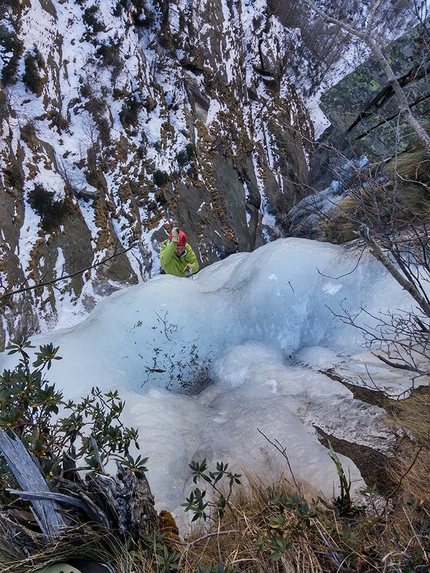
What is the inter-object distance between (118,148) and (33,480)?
23.7 ft

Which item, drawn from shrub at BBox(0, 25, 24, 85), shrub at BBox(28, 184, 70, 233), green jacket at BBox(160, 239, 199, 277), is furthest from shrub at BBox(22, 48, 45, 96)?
green jacket at BBox(160, 239, 199, 277)

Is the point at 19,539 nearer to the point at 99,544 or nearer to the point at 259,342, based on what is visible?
the point at 99,544

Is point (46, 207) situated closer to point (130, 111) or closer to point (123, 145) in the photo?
point (123, 145)

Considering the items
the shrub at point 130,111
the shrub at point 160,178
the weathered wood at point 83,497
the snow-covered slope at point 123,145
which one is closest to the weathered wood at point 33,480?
the weathered wood at point 83,497

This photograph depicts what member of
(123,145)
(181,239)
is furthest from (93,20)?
(181,239)

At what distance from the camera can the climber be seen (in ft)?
16.6

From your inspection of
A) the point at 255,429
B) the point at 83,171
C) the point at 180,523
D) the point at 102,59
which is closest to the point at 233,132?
the point at 102,59

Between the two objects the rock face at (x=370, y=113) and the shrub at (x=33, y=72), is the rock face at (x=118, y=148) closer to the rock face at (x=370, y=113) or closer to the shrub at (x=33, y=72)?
the shrub at (x=33, y=72)

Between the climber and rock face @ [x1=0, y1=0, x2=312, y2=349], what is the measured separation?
3.51 feet

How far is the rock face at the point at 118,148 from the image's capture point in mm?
6207

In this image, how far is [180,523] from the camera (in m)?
1.92

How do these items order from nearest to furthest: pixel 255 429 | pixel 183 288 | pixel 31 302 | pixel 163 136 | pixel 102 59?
1. pixel 255 429
2. pixel 183 288
3. pixel 31 302
4. pixel 102 59
5. pixel 163 136

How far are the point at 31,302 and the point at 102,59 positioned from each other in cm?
475

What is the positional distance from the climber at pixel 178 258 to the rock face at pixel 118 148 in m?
1.07
